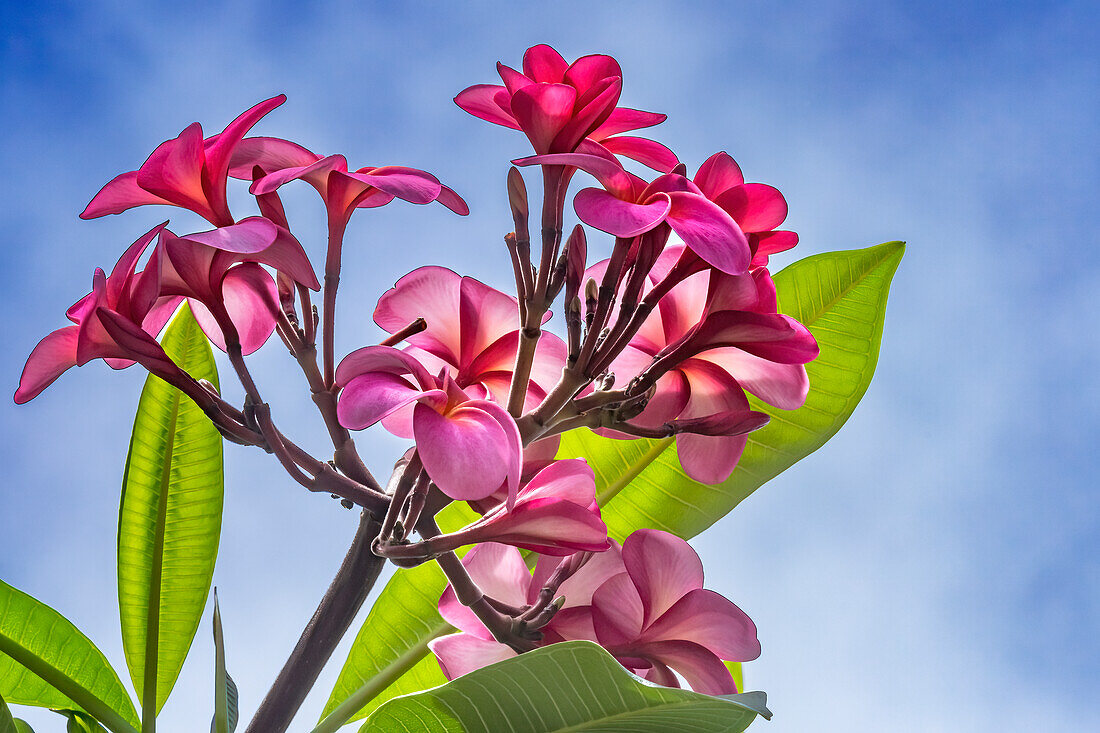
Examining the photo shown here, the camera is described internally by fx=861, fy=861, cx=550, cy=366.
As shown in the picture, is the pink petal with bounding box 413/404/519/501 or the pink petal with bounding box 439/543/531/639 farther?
the pink petal with bounding box 439/543/531/639

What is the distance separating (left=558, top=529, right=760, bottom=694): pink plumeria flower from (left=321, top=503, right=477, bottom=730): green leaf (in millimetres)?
279

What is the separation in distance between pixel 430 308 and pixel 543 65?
6.5 inches

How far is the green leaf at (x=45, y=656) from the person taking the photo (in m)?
0.75

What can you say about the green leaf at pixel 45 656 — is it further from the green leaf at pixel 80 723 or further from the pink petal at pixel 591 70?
the pink petal at pixel 591 70

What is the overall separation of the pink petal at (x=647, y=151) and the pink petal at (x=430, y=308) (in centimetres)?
13

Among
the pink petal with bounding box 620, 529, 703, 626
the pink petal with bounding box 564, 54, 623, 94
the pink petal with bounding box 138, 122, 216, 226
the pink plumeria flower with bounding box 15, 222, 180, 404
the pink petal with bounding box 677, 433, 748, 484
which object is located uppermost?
the pink petal with bounding box 564, 54, 623, 94

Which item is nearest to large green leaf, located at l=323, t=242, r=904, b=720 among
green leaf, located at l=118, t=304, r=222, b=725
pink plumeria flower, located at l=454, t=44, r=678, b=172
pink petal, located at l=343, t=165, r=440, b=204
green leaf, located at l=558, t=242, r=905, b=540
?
green leaf, located at l=558, t=242, r=905, b=540

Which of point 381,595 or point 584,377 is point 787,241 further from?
point 381,595

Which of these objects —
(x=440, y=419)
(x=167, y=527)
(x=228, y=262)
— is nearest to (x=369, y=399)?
(x=440, y=419)

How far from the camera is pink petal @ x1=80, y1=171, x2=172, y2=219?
19.3 inches

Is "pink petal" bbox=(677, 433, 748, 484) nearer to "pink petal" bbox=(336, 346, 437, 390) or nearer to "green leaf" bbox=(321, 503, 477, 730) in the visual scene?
"pink petal" bbox=(336, 346, 437, 390)

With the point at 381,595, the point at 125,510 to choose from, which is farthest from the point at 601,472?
the point at 125,510

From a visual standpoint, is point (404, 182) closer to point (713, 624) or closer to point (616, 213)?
point (616, 213)

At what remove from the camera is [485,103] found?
510 millimetres
